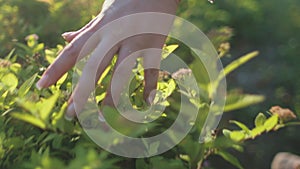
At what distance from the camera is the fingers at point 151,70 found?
1205 mm

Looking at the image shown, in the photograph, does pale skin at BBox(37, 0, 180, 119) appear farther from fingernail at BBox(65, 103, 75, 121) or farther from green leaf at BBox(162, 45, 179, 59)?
green leaf at BBox(162, 45, 179, 59)

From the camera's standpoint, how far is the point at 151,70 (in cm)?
122

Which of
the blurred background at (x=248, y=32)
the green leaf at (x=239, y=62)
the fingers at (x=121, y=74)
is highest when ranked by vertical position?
the fingers at (x=121, y=74)

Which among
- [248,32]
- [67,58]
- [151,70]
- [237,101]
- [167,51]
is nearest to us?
[237,101]

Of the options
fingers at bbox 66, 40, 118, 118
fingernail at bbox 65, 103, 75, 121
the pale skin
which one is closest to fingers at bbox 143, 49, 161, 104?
the pale skin

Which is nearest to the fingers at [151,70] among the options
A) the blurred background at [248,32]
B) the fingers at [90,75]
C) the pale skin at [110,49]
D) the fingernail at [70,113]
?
the pale skin at [110,49]

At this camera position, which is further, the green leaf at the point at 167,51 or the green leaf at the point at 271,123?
the green leaf at the point at 167,51

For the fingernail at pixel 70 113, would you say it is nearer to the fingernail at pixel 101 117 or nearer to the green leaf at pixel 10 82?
the fingernail at pixel 101 117

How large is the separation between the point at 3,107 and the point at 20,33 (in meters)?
1.09

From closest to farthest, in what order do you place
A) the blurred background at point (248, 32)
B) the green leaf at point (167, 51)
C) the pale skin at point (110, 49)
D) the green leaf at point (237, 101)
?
1. the green leaf at point (237, 101)
2. the pale skin at point (110, 49)
3. the green leaf at point (167, 51)
4. the blurred background at point (248, 32)

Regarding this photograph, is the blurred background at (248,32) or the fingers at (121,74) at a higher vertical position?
the fingers at (121,74)

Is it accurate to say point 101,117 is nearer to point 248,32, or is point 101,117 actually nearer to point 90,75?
point 90,75

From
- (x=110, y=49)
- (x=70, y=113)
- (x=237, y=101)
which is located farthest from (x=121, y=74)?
(x=237, y=101)

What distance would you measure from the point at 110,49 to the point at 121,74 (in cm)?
6
